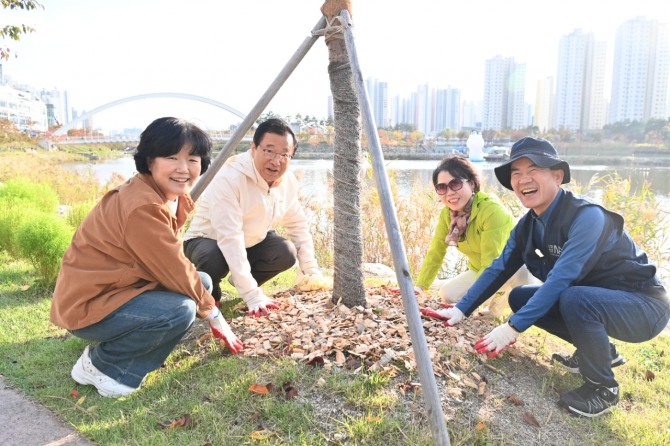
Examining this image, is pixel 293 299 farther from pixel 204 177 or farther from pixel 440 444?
pixel 440 444

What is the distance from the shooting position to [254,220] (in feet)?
11.1

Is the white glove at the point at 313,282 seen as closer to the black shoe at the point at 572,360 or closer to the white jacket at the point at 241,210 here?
the white jacket at the point at 241,210

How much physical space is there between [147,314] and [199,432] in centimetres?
64

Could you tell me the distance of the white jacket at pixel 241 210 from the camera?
309 cm

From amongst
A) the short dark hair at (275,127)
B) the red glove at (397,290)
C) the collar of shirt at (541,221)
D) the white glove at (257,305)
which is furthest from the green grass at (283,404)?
the short dark hair at (275,127)

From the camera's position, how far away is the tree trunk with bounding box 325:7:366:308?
2838mm

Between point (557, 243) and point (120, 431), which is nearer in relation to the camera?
point (120, 431)

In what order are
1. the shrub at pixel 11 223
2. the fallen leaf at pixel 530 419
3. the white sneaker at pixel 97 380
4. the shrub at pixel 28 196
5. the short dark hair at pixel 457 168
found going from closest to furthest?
1. the fallen leaf at pixel 530 419
2. the white sneaker at pixel 97 380
3. the short dark hair at pixel 457 168
4. the shrub at pixel 11 223
5. the shrub at pixel 28 196

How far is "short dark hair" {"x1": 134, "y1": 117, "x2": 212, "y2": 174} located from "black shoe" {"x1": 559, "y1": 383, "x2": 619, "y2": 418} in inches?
87.5

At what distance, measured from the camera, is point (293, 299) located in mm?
3355

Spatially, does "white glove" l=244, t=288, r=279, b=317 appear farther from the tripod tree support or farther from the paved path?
the tripod tree support

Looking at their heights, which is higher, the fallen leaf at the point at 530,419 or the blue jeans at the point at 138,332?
the blue jeans at the point at 138,332

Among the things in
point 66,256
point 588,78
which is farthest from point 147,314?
point 588,78

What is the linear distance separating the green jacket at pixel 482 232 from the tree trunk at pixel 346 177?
69cm
